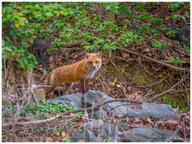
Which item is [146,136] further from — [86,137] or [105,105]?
[105,105]

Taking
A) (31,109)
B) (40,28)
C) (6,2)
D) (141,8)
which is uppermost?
(141,8)

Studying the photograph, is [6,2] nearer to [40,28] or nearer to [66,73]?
[40,28]

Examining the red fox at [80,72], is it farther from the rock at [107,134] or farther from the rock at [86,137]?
the rock at [86,137]

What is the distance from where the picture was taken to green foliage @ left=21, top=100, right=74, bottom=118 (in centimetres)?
502

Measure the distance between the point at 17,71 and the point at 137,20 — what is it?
18.2 feet

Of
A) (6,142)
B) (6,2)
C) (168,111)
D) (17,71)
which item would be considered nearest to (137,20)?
(168,111)

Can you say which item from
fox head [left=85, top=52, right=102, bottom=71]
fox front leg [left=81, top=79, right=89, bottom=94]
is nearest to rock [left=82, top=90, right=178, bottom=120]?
fox head [left=85, top=52, right=102, bottom=71]

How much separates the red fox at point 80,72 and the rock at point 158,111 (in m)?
2.09

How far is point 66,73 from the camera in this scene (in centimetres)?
766

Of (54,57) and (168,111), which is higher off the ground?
→ (54,57)

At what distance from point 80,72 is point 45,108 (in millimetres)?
2272

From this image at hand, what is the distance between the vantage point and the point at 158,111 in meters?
5.73

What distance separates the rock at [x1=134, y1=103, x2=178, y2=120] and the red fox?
2091 mm

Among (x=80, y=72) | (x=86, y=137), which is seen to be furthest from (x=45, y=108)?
(x=80, y=72)
